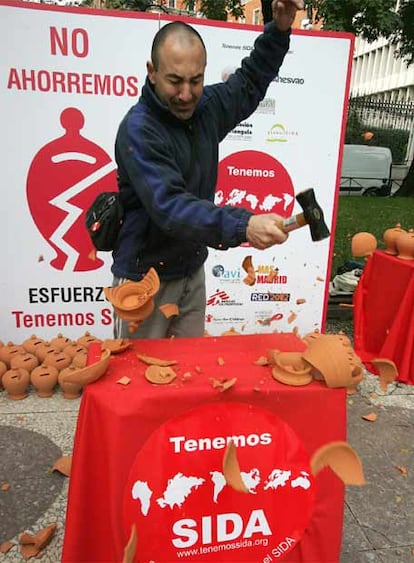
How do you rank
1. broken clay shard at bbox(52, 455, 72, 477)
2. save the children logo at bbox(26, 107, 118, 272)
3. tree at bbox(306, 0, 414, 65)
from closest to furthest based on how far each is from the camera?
broken clay shard at bbox(52, 455, 72, 477), save the children logo at bbox(26, 107, 118, 272), tree at bbox(306, 0, 414, 65)

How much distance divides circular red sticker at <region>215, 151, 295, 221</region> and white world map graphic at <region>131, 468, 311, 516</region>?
2.27 m

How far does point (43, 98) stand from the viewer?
10.1 feet

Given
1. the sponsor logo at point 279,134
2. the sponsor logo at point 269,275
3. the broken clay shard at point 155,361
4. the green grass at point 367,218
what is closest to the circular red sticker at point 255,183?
the sponsor logo at point 279,134

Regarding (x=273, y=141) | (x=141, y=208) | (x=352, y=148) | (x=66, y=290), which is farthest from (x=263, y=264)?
(x=352, y=148)

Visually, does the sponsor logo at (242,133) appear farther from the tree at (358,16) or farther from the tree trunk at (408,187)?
the tree trunk at (408,187)

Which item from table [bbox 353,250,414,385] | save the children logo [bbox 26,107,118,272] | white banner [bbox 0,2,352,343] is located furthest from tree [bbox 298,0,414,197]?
save the children logo [bbox 26,107,118,272]

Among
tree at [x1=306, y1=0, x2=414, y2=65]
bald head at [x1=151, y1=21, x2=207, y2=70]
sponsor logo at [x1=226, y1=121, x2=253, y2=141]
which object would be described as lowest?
sponsor logo at [x1=226, y1=121, x2=253, y2=141]

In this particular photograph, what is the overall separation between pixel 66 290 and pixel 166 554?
223cm

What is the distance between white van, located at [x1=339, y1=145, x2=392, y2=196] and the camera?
49.6ft

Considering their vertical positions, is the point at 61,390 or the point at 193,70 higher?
the point at 193,70

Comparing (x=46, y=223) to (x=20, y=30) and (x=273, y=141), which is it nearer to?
(x=20, y=30)

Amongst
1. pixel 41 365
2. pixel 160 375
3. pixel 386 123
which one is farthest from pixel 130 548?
pixel 386 123

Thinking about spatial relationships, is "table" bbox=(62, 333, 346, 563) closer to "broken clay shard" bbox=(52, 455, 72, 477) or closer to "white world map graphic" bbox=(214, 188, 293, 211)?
"broken clay shard" bbox=(52, 455, 72, 477)

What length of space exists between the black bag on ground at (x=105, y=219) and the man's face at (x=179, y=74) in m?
0.40
